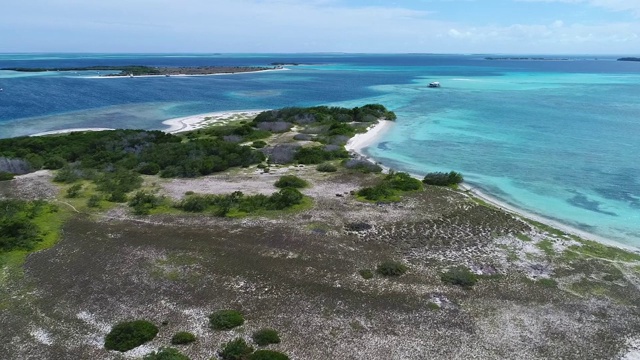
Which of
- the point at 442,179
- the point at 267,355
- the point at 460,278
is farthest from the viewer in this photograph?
the point at 442,179

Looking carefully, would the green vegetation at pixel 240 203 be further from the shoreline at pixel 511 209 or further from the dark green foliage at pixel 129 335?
the shoreline at pixel 511 209

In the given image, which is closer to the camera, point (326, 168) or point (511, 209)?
point (511, 209)

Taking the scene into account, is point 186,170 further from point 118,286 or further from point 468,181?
Result: point 468,181

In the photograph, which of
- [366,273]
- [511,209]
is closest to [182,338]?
[366,273]

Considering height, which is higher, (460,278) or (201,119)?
(201,119)

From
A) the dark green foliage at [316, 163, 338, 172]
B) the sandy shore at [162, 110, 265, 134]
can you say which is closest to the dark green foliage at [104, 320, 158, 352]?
the dark green foliage at [316, 163, 338, 172]

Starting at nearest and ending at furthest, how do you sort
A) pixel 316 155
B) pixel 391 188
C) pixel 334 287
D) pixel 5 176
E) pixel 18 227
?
pixel 334 287
pixel 18 227
pixel 391 188
pixel 5 176
pixel 316 155

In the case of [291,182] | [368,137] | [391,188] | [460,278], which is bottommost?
[460,278]

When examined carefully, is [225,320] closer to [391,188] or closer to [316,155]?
[391,188]

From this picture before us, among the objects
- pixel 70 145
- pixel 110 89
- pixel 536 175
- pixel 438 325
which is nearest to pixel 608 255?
pixel 438 325
